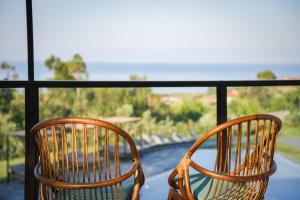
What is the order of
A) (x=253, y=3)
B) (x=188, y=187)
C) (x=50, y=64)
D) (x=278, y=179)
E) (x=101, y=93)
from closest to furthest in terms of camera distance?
1. (x=188, y=187)
2. (x=278, y=179)
3. (x=101, y=93)
4. (x=50, y=64)
5. (x=253, y=3)

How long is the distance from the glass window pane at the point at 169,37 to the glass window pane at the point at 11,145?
395 centimetres

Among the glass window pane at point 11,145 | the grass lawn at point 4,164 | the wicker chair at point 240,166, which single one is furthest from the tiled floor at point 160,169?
the wicker chair at point 240,166

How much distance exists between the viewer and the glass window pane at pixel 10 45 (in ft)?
65.7

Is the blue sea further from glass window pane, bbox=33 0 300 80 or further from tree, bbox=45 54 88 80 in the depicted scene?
tree, bbox=45 54 88 80

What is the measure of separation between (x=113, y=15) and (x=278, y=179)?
17109 millimetres

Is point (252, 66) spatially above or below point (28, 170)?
above

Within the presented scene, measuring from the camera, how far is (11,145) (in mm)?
17438

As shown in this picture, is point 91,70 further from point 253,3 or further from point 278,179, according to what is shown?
point 278,179

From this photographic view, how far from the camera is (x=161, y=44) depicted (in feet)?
72.6

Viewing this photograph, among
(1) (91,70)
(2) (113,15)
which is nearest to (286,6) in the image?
(2) (113,15)

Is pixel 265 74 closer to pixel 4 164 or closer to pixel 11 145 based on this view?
pixel 11 145

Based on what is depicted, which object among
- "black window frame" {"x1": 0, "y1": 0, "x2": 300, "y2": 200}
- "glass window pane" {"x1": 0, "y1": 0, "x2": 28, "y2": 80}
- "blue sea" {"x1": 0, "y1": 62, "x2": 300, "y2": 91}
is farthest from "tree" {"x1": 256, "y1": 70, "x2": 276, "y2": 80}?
"black window frame" {"x1": 0, "y1": 0, "x2": 300, "y2": 200}

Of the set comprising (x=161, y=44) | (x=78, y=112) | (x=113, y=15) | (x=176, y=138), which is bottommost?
(x=176, y=138)

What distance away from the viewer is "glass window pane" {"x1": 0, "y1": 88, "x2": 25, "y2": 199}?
16125 mm
